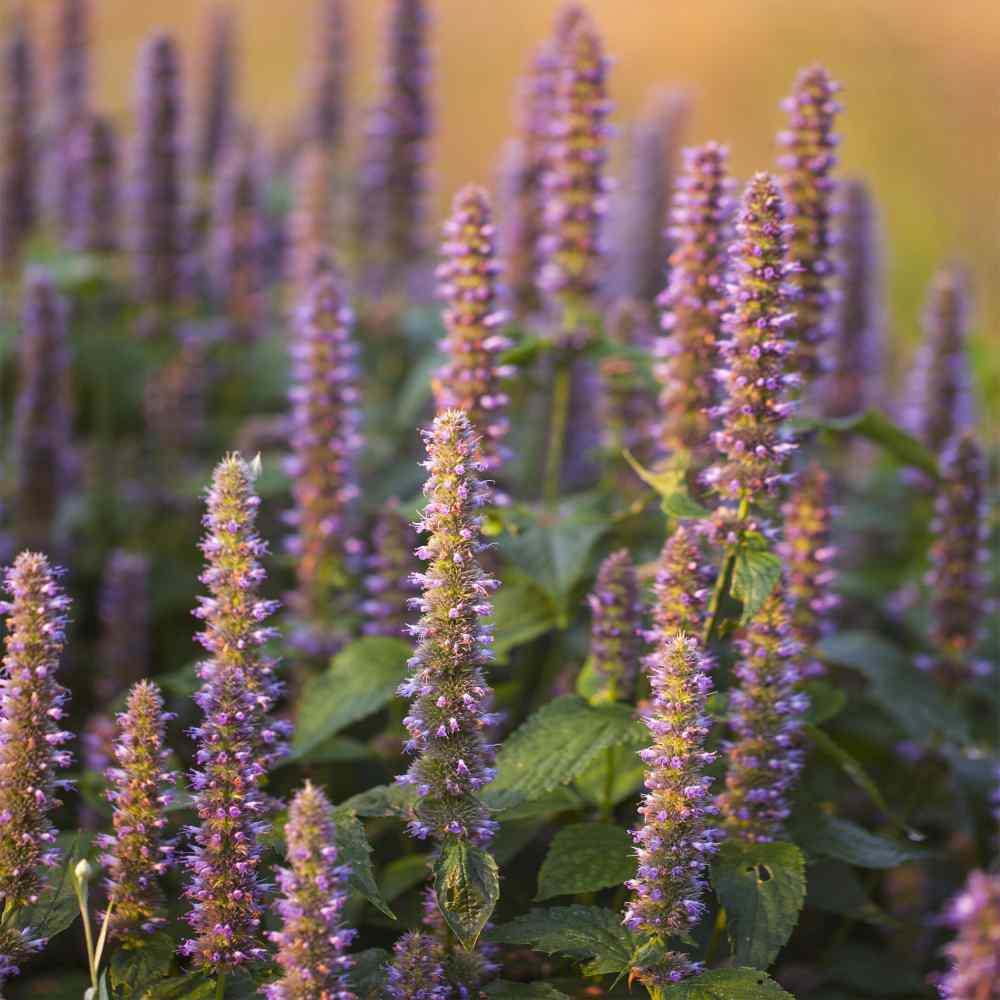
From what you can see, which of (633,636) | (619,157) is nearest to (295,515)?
(633,636)

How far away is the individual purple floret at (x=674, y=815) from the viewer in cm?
342

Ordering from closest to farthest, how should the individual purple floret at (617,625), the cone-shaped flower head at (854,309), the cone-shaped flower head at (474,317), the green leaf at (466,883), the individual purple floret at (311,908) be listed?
the individual purple floret at (311,908), the green leaf at (466,883), the individual purple floret at (617,625), the cone-shaped flower head at (474,317), the cone-shaped flower head at (854,309)

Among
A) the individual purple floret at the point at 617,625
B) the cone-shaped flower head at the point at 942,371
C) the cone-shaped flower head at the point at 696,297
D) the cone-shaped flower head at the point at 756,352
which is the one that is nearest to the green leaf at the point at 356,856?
the individual purple floret at the point at 617,625

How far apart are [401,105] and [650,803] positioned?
6519 mm

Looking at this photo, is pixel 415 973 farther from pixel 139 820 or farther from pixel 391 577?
pixel 391 577

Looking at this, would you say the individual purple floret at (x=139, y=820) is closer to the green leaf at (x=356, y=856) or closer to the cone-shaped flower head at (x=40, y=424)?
the green leaf at (x=356, y=856)

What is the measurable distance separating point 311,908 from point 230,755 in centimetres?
53

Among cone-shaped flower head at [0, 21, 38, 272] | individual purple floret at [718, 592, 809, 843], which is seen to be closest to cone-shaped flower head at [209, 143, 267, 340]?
cone-shaped flower head at [0, 21, 38, 272]

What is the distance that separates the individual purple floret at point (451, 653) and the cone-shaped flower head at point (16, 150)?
657cm

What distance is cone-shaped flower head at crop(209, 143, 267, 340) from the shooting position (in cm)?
863

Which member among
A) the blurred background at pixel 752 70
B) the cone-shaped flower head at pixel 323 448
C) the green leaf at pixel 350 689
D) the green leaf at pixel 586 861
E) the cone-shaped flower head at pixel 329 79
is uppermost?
the blurred background at pixel 752 70

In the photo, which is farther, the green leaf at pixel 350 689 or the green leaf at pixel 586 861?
the green leaf at pixel 350 689

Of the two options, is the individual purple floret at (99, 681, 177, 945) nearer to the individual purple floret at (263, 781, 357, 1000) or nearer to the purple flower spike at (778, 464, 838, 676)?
the individual purple floret at (263, 781, 357, 1000)

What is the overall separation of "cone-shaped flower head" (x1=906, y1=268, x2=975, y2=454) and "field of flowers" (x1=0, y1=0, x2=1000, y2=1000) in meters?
0.02
